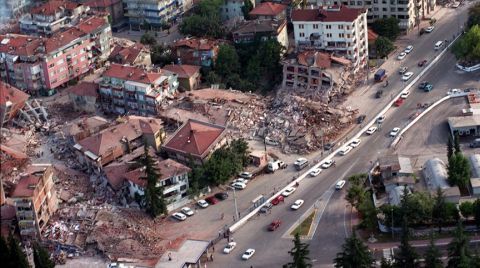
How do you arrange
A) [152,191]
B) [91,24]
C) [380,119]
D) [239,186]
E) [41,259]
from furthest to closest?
1. [91,24]
2. [380,119]
3. [239,186]
4. [152,191]
5. [41,259]

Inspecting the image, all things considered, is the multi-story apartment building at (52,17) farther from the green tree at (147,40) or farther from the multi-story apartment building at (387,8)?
the multi-story apartment building at (387,8)

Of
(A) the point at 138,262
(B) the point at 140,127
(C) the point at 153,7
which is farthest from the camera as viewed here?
(C) the point at 153,7

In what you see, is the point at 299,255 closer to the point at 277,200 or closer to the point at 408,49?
the point at 277,200

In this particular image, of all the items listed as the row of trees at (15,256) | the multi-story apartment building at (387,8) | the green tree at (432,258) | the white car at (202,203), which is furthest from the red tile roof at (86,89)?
the green tree at (432,258)

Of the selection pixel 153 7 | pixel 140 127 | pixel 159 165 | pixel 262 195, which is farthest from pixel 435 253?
pixel 153 7

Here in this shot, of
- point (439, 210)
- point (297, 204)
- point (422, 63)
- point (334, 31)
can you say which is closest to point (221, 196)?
point (297, 204)

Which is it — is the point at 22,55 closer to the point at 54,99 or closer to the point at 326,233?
the point at 54,99

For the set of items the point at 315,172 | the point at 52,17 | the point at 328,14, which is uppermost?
the point at 328,14
